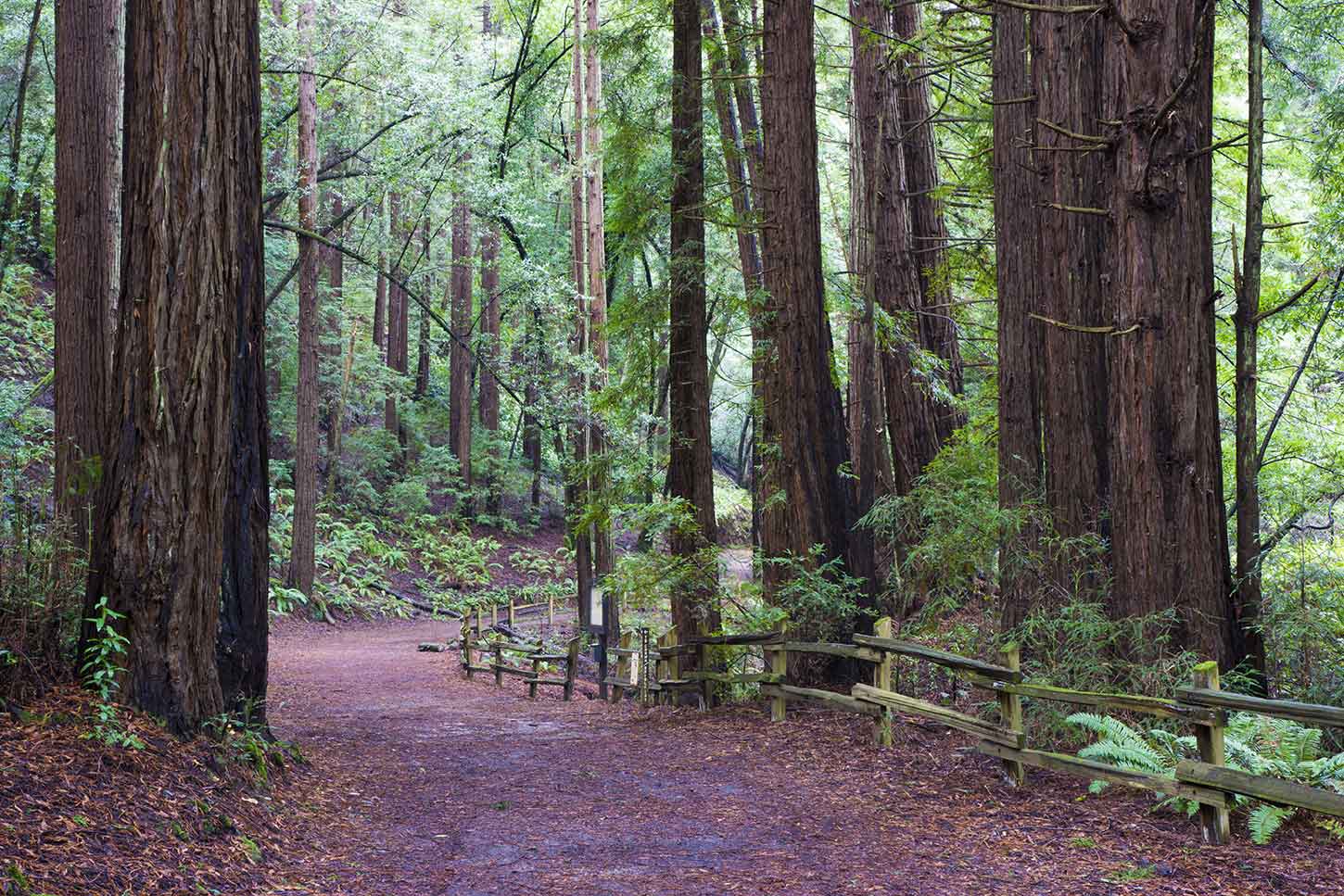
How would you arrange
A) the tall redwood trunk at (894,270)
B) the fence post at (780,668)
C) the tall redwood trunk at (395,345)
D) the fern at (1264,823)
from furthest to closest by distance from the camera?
the tall redwood trunk at (395,345), the tall redwood trunk at (894,270), the fence post at (780,668), the fern at (1264,823)

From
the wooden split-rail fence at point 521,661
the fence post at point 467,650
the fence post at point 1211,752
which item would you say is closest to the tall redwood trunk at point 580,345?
the wooden split-rail fence at point 521,661

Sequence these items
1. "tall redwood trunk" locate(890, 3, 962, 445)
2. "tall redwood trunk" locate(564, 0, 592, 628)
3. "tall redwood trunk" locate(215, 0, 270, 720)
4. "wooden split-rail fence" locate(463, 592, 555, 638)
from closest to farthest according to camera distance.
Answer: "tall redwood trunk" locate(215, 0, 270, 720)
"tall redwood trunk" locate(890, 3, 962, 445)
"tall redwood trunk" locate(564, 0, 592, 628)
"wooden split-rail fence" locate(463, 592, 555, 638)

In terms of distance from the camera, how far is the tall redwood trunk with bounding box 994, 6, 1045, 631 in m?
9.48

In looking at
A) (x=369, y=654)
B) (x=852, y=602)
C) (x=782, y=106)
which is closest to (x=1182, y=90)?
(x=782, y=106)

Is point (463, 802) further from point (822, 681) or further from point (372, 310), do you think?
point (372, 310)

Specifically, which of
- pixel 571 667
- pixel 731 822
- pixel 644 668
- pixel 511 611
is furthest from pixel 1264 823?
pixel 511 611

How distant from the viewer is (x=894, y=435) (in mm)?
15125

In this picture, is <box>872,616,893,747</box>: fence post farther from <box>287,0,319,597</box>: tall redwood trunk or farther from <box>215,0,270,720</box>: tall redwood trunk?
<box>287,0,319,597</box>: tall redwood trunk

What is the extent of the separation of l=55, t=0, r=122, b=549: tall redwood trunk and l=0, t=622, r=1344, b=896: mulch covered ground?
3.94 m

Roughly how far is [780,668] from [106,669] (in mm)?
6407

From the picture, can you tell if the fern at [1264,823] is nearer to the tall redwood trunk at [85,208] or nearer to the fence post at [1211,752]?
the fence post at [1211,752]

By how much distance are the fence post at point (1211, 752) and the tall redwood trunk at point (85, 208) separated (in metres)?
8.91

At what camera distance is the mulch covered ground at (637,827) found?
5.08 metres

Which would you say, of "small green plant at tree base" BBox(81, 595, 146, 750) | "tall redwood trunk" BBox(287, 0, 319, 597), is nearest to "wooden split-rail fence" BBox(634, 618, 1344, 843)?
"small green plant at tree base" BBox(81, 595, 146, 750)
